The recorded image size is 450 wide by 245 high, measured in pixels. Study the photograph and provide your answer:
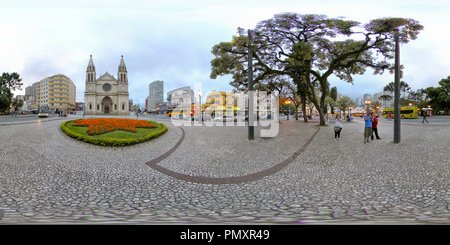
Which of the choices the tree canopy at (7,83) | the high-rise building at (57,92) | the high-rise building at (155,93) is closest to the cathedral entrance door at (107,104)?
the tree canopy at (7,83)

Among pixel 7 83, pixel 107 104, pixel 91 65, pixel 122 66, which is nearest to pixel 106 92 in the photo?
pixel 107 104

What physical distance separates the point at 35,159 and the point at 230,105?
51.0 metres

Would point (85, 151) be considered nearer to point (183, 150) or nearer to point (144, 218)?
point (183, 150)

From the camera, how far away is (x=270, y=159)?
6238mm

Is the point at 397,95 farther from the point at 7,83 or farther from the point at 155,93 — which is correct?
the point at 155,93

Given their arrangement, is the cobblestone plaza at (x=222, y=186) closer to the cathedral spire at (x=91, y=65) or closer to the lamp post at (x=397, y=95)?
the lamp post at (x=397, y=95)

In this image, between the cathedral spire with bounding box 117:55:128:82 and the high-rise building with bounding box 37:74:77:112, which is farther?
the high-rise building with bounding box 37:74:77:112

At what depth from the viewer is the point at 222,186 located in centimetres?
412

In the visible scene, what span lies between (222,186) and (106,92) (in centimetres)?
6698

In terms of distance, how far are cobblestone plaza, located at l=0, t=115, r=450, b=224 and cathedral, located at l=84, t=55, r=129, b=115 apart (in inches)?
2269

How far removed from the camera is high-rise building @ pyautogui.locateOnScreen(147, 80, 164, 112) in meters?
107

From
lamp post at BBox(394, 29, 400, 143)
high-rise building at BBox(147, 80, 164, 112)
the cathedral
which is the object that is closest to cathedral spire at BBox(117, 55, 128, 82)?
the cathedral

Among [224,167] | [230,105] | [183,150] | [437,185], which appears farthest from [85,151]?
[230,105]

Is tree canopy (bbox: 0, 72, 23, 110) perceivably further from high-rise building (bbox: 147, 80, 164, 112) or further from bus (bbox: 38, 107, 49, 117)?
high-rise building (bbox: 147, 80, 164, 112)
